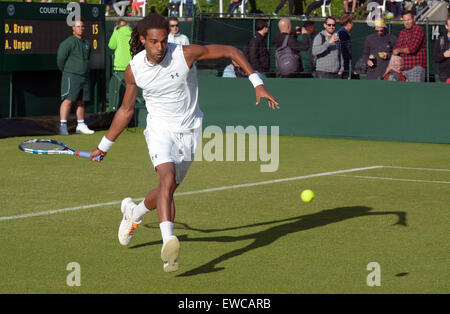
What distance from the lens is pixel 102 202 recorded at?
11.1 metres

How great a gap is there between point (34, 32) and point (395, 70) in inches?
297

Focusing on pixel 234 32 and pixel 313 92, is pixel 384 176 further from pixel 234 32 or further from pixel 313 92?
pixel 234 32

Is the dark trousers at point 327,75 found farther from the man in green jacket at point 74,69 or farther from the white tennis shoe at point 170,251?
the white tennis shoe at point 170,251

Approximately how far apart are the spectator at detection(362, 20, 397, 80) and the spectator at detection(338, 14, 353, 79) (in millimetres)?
344

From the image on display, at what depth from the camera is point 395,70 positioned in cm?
1808

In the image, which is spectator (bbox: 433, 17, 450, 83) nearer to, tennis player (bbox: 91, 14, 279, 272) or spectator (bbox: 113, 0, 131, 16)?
tennis player (bbox: 91, 14, 279, 272)

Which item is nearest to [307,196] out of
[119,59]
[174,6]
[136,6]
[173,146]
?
[173,146]

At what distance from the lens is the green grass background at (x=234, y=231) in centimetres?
739

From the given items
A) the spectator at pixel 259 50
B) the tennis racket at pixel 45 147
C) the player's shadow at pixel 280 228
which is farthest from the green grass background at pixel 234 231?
the spectator at pixel 259 50

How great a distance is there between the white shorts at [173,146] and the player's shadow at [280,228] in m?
0.90

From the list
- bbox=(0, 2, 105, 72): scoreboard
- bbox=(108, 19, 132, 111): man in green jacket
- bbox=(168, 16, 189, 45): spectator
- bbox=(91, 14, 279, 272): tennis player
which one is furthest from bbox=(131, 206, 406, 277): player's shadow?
bbox=(108, 19, 132, 111): man in green jacket

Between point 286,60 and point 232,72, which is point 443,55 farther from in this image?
point 232,72

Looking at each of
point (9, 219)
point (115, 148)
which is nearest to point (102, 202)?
point (9, 219)

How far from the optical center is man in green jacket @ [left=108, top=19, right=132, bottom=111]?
20.3 metres
